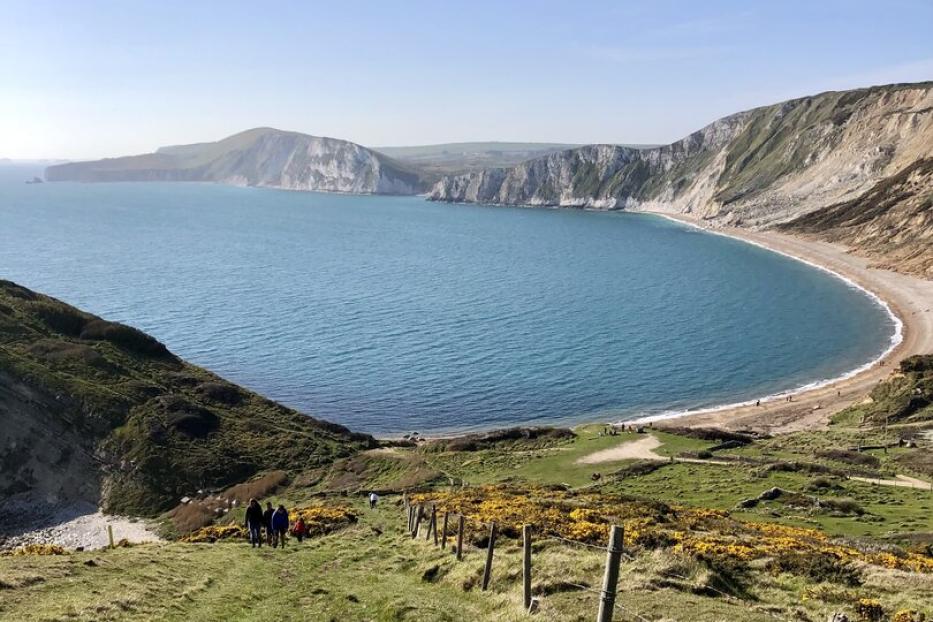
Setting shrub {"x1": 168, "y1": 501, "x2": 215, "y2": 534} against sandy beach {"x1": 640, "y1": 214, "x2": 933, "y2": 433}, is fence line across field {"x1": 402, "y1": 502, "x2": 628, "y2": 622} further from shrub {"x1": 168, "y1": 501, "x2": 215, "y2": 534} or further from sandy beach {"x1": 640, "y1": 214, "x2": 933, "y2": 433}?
sandy beach {"x1": 640, "y1": 214, "x2": 933, "y2": 433}

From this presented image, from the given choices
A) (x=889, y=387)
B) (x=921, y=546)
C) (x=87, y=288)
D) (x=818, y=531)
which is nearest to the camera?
(x=921, y=546)

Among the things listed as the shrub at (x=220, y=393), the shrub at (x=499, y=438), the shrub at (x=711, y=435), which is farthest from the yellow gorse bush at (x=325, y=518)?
the shrub at (x=711, y=435)

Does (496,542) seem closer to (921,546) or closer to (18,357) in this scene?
(921,546)

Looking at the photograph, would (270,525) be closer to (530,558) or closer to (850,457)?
(530,558)

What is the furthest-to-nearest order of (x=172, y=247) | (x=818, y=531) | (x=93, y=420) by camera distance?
(x=172, y=247)
(x=93, y=420)
(x=818, y=531)

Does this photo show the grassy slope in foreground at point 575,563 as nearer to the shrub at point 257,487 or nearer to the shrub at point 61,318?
Answer: the shrub at point 257,487

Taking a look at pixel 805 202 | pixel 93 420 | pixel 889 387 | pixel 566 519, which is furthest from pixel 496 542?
pixel 805 202
